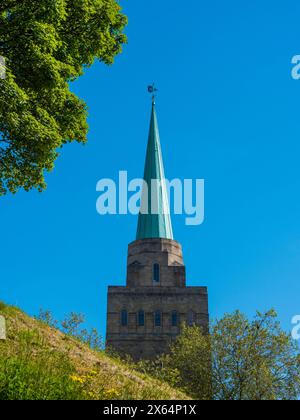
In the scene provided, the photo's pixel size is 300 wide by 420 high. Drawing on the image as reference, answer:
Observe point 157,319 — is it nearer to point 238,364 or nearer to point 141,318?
point 141,318

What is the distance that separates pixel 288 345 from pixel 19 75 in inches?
1068

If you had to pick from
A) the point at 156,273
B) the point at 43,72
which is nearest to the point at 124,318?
the point at 156,273

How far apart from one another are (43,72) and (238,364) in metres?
23.5

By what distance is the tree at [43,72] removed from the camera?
15.2 metres

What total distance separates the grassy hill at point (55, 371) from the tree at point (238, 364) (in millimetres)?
16197

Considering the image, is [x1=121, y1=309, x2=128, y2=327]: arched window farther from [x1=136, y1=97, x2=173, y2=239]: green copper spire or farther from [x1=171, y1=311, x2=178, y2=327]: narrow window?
[x1=136, y1=97, x2=173, y2=239]: green copper spire

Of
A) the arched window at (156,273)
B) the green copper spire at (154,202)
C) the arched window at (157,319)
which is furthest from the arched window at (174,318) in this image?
the green copper spire at (154,202)

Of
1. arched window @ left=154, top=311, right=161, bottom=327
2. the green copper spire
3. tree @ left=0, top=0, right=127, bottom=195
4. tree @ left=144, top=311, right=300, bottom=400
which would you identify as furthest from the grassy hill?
the green copper spire

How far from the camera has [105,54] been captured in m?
19.4

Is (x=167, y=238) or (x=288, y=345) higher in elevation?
(x=167, y=238)

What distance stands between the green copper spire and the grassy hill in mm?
51775

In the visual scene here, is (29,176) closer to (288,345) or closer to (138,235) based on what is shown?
(288,345)
